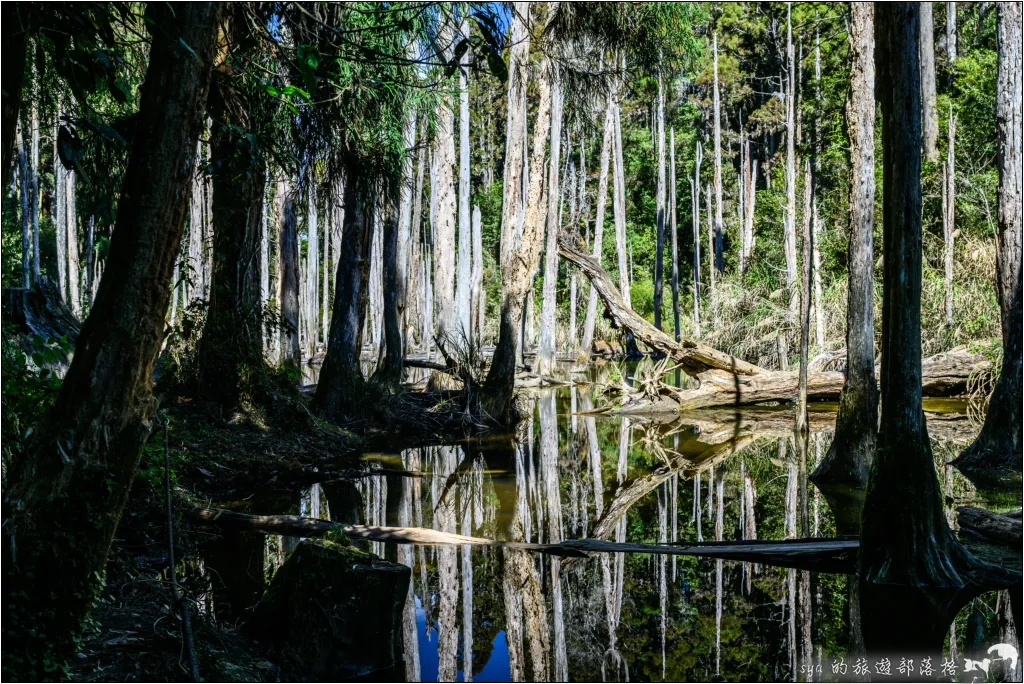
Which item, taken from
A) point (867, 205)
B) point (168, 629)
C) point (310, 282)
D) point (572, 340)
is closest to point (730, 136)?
point (572, 340)

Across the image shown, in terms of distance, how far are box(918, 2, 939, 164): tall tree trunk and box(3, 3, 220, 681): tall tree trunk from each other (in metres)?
19.9

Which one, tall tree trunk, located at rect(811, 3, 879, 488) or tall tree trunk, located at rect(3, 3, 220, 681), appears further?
tall tree trunk, located at rect(811, 3, 879, 488)

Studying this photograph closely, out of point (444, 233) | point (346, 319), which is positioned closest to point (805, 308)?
point (346, 319)

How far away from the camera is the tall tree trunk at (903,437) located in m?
5.16

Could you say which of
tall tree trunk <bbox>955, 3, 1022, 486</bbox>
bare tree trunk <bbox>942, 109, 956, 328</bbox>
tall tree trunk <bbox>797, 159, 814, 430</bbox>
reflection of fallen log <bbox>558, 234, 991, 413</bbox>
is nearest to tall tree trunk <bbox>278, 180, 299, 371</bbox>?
reflection of fallen log <bbox>558, 234, 991, 413</bbox>

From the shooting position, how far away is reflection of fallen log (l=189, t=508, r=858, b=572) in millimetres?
5844

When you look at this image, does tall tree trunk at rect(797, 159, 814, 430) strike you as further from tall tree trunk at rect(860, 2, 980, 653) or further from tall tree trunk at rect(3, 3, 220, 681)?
tall tree trunk at rect(3, 3, 220, 681)

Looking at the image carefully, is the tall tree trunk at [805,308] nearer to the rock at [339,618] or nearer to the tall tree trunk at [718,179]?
the rock at [339,618]

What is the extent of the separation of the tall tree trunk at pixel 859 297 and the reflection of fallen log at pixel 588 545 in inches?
122

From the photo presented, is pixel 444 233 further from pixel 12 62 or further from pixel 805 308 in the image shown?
pixel 12 62

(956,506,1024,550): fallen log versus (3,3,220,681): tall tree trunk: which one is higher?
(3,3,220,681): tall tree trunk

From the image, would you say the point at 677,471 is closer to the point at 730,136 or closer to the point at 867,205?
the point at 867,205

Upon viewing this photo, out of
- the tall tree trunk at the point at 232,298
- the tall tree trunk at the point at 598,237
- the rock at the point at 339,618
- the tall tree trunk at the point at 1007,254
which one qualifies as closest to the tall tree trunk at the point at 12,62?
the rock at the point at 339,618

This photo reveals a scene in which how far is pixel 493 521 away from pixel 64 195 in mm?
27138
